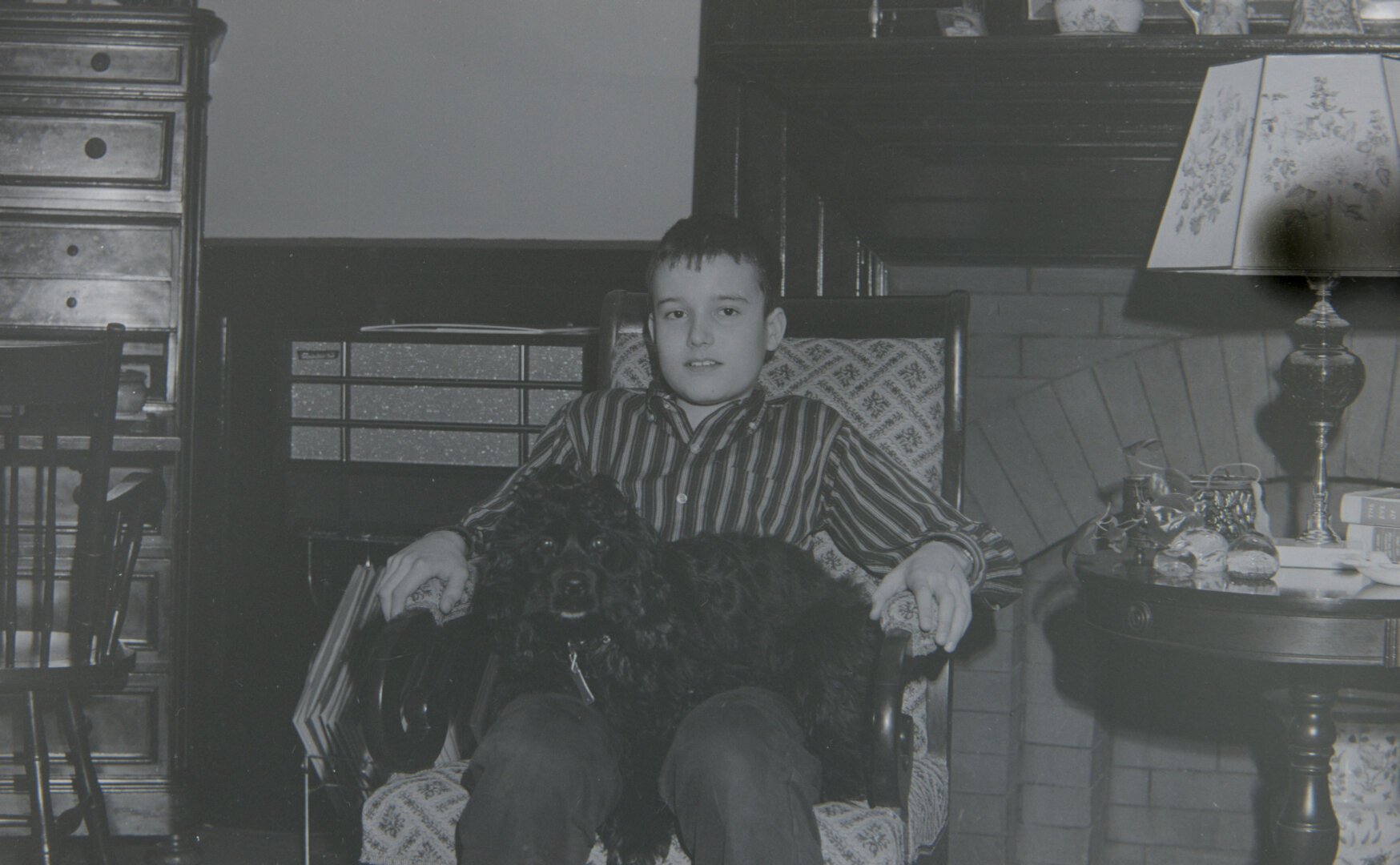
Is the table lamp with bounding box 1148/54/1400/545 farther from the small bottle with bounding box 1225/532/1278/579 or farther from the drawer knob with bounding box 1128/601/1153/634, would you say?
the drawer knob with bounding box 1128/601/1153/634

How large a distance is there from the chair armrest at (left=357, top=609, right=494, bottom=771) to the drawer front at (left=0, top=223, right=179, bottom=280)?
135 cm

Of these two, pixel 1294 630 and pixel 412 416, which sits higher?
pixel 412 416

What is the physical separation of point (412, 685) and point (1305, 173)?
4.14 ft

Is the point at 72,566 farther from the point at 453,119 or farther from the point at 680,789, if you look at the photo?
the point at 680,789

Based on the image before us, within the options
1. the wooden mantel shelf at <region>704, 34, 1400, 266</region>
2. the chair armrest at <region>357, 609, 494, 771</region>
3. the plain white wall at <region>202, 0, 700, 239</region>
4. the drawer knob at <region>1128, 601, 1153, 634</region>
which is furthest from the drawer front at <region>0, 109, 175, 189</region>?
the drawer knob at <region>1128, 601, 1153, 634</region>

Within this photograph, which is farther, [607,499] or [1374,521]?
[1374,521]

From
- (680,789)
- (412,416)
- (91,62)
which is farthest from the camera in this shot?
(412,416)

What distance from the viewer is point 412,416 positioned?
Result: 8.40ft

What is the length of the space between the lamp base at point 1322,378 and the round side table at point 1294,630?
0.48ft

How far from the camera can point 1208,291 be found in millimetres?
2158

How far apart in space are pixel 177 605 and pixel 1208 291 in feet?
6.60

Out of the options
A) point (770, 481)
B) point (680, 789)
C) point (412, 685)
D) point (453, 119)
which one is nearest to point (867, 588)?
point (770, 481)

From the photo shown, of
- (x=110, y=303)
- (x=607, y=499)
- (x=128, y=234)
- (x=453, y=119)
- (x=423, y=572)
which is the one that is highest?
(x=453, y=119)

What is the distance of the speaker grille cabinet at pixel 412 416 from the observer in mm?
2508
